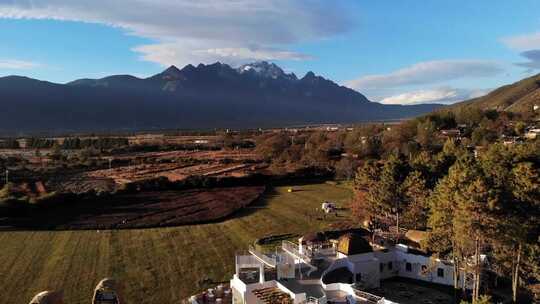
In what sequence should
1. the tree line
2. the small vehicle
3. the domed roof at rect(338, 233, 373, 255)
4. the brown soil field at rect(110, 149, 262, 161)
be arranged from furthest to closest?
1. the brown soil field at rect(110, 149, 262, 161)
2. the domed roof at rect(338, 233, 373, 255)
3. the tree line
4. the small vehicle

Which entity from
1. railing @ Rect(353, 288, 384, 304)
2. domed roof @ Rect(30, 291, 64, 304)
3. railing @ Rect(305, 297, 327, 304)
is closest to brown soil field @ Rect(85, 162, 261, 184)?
railing @ Rect(353, 288, 384, 304)

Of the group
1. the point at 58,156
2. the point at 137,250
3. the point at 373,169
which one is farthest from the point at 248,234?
the point at 58,156

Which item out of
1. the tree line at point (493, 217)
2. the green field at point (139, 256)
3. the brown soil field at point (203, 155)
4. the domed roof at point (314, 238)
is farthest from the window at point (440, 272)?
the brown soil field at point (203, 155)

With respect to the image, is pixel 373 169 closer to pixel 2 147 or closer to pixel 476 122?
pixel 476 122

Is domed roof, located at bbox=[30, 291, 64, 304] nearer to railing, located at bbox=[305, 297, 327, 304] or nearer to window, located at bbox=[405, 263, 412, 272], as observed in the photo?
railing, located at bbox=[305, 297, 327, 304]

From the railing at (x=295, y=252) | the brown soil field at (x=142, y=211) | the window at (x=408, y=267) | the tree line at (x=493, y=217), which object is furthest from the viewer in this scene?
the brown soil field at (x=142, y=211)

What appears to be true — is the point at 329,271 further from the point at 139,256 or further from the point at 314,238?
the point at 139,256

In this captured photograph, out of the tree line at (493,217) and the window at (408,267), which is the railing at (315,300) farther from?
the window at (408,267)
